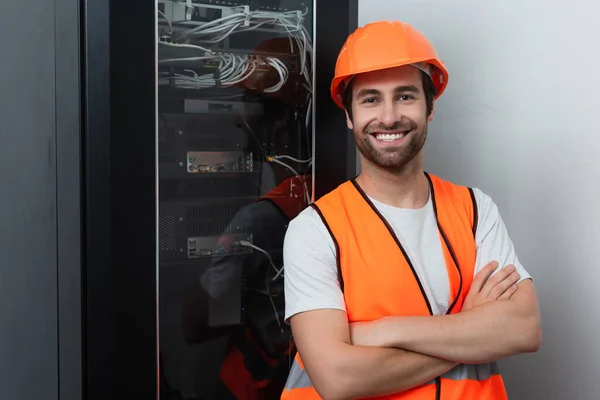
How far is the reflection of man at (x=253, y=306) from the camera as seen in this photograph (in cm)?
162

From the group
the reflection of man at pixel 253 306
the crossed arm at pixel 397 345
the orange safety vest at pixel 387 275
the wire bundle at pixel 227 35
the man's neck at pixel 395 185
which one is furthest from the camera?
the reflection of man at pixel 253 306

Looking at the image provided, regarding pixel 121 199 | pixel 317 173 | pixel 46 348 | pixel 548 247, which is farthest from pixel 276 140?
pixel 548 247

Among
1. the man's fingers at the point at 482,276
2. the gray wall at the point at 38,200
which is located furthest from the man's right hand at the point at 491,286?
the gray wall at the point at 38,200

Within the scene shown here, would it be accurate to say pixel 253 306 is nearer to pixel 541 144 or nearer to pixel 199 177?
pixel 199 177

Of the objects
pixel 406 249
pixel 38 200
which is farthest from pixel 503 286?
pixel 38 200

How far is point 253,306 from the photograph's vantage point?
1678 millimetres

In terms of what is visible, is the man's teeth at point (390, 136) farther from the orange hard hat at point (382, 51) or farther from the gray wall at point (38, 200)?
the gray wall at point (38, 200)

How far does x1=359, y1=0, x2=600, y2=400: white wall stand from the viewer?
5.65ft

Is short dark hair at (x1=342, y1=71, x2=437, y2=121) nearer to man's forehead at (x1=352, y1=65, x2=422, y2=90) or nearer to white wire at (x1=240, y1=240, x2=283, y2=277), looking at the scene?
man's forehead at (x1=352, y1=65, x2=422, y2=90)

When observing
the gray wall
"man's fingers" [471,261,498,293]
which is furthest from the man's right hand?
the gray wall

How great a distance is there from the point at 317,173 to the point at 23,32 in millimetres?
802

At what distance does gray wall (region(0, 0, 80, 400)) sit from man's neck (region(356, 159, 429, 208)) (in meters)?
0.65

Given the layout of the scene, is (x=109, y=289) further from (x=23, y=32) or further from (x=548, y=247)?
(x=548, y=247)

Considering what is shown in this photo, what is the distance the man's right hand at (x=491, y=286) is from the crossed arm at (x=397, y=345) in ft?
0.11
